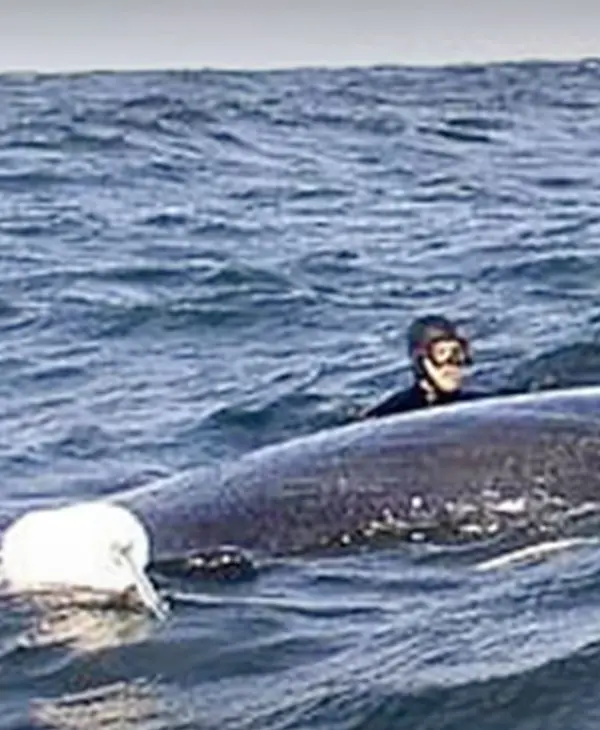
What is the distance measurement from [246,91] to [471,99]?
4296 mm

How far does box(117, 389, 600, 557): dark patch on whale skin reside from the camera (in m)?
10.6

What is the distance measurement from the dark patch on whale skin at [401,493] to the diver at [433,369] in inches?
93.3

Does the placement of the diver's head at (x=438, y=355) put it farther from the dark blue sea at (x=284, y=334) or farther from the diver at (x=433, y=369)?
the dark blue sea at (x=284, y=334)

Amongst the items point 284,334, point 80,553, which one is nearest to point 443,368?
point 80,553

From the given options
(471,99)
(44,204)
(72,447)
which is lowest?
(72,447)

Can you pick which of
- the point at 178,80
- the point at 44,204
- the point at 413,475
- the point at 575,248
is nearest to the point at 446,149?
the point at 44,204

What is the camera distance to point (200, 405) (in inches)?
636

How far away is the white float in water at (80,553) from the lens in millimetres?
9914

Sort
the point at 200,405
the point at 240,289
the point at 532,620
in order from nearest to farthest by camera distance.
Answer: the point at 532,620
the point at 200,405
the point at 240,289

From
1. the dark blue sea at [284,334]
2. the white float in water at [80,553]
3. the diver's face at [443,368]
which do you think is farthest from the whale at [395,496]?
the diver's face at [443,368]

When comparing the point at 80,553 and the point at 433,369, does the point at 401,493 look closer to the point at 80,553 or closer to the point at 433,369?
the point at 80,553

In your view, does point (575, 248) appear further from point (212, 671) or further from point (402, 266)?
point (212, 671)

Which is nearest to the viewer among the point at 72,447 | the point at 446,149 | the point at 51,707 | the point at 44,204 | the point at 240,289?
the point at 51,707

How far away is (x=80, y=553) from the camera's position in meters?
9.92
